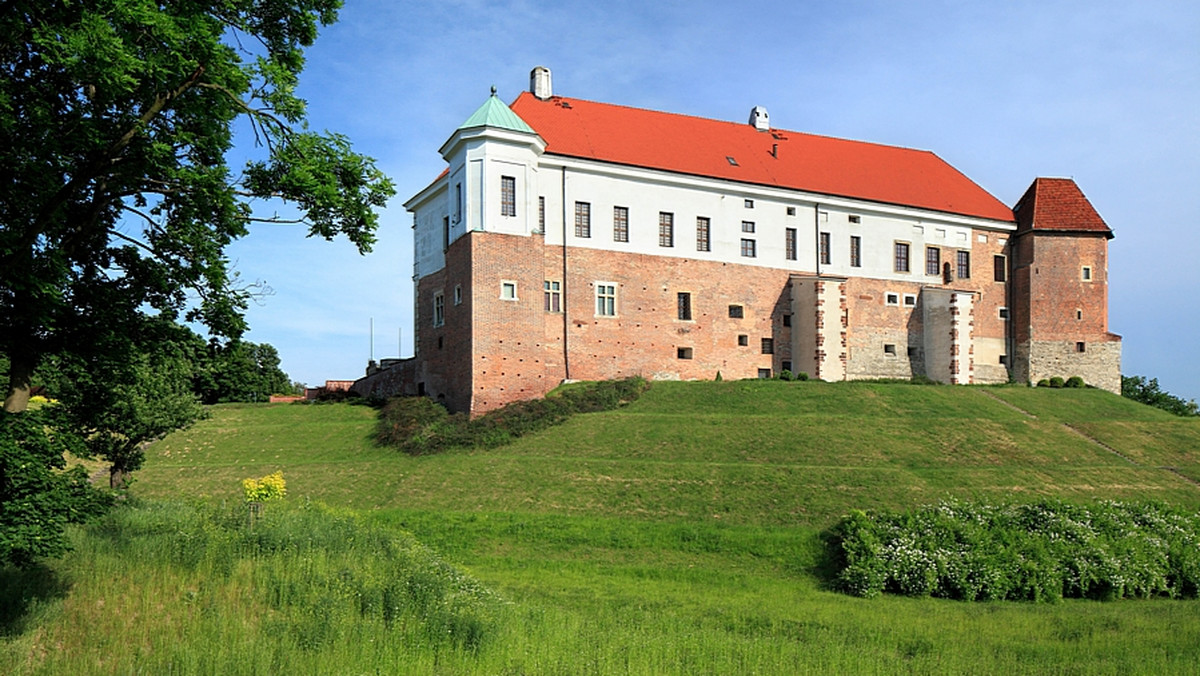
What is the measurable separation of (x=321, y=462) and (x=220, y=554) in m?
16.3

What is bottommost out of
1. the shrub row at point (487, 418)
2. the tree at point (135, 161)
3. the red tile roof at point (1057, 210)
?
the shrub row at point (487, 418)

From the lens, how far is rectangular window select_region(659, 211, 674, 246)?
4197 cm

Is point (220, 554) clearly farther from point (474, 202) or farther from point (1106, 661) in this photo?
point (474, 202)

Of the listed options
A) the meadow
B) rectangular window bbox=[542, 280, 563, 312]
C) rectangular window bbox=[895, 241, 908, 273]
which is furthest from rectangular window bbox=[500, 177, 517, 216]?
rectangular window bbox=[895, 241, 908, 273]

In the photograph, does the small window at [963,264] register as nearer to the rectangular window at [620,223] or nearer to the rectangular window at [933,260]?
the rectangular window at [933,260]

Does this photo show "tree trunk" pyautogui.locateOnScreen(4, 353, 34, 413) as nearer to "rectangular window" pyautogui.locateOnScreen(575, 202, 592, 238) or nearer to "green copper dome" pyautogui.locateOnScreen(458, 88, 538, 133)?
"green copper dome" pyautogui.locateOnScreen(458, 88, 538, 133)

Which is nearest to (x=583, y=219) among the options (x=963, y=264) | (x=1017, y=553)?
(x=963, y=264)

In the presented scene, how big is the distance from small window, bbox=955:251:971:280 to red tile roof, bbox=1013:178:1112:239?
382cm

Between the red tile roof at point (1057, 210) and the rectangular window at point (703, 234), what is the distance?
20088mm

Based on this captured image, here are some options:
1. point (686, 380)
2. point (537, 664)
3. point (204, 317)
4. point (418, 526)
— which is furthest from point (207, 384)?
point (537, 664)

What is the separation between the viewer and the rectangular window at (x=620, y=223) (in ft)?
134

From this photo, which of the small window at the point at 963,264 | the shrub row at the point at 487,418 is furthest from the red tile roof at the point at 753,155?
the shrub row at the point at 487,418

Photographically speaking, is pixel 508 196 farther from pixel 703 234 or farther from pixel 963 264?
pixel 963 264

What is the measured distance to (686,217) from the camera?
139 feet
